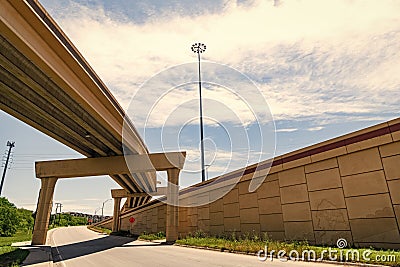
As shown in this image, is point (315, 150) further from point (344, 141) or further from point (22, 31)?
point (22, 31)

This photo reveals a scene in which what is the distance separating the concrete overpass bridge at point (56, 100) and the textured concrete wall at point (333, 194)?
10.5 m

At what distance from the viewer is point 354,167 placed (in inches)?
457

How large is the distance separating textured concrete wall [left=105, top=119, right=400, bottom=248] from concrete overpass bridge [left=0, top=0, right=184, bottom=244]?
10.5 metres

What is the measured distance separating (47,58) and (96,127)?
883cm

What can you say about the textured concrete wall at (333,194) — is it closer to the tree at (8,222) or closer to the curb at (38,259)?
the curb at (38,259)

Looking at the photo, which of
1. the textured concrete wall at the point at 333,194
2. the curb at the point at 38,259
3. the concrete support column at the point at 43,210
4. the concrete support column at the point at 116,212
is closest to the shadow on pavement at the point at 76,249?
the curb at the point at 38,259

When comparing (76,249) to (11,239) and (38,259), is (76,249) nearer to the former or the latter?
(38,259)

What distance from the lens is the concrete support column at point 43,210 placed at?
1020 inches

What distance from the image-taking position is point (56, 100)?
16172 mm

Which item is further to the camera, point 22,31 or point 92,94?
point 92,94

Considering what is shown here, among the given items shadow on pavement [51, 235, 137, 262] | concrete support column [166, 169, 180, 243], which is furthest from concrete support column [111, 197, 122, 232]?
concrete support column [166, 169, 180, 243]

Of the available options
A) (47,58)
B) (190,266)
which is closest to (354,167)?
(190,266)

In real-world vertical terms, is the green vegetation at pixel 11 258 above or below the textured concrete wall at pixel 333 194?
below

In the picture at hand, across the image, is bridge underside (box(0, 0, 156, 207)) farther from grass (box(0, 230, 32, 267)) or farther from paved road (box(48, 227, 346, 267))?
paved road (box(48, 227, 346, 267))
